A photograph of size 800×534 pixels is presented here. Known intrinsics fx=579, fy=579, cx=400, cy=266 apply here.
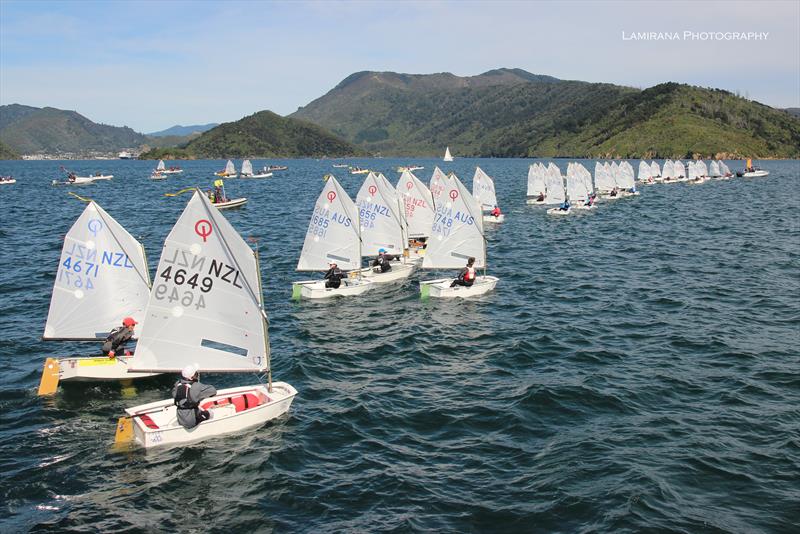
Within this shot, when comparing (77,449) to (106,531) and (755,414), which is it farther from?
(755,414)

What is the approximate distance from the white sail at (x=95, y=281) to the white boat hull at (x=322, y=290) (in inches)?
482

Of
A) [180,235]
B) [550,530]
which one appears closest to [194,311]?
[180,235]

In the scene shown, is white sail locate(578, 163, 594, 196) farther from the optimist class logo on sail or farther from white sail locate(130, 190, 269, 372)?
white sail locate(130, 190, 269, 372)

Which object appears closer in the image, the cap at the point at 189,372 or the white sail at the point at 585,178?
the cap at the point at 189,372

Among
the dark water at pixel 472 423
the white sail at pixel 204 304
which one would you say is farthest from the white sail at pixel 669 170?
the white sail at pixel 204 304

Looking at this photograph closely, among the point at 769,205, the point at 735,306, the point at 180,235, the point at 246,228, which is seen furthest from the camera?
the point at 769,205

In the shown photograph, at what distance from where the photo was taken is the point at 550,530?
1455 cm

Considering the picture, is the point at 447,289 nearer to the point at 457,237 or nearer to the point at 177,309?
the point at 457,237

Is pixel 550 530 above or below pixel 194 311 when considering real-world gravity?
below

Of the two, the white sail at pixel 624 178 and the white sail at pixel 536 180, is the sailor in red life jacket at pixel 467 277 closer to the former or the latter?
the white sail at pixel 536 180

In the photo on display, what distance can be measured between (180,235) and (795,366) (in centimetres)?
2579

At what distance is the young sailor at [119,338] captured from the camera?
932 inches

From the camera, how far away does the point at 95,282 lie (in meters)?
24.5

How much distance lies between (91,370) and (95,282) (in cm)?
384
